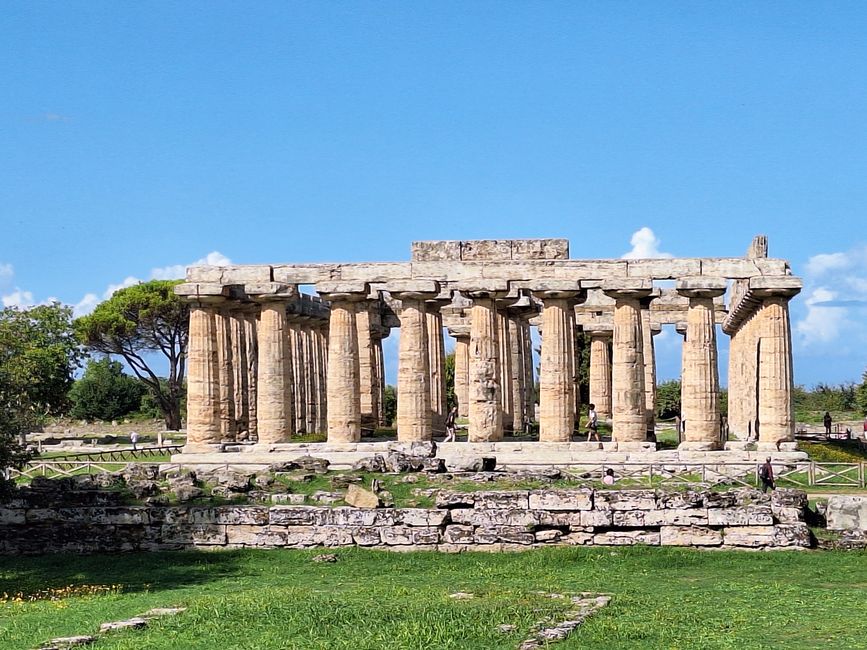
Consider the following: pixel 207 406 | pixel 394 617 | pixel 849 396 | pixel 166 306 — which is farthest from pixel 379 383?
pixel 849 396

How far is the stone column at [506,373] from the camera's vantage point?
180 ft

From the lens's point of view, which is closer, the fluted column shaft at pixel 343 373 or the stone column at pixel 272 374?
the fluted column shaft at pixel 343 373

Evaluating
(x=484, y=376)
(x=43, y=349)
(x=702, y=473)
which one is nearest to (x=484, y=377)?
(x=484, y=376)

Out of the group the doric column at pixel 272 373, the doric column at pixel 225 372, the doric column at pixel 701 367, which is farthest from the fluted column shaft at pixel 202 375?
the doric column at pixel 701 367

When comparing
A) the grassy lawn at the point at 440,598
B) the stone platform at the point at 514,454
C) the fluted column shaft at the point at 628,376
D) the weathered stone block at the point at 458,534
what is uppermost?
the fluted column shaft at the point at 628,376

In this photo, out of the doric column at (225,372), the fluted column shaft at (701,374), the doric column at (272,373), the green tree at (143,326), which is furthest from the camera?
the green tree at (143,326)

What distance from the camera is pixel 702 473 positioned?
1404 inches

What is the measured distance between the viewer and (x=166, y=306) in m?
86.2

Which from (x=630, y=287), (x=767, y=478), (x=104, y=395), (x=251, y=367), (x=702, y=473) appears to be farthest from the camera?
(x=104, y=395)

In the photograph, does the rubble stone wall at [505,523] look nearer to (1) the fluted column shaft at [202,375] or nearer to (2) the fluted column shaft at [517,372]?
(1) the fluted column shaft at [202,375]

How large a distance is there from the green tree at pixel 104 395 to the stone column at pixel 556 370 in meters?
64.8

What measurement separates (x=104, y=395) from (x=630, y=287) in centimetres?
6920

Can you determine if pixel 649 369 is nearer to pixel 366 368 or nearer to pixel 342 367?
pixel 366 368

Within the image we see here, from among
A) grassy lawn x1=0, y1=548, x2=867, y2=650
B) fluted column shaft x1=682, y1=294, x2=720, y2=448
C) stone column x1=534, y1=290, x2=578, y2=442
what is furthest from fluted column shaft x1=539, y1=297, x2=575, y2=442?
grassy lawn x1=0, y1=548, x2=867, y2=650
